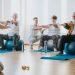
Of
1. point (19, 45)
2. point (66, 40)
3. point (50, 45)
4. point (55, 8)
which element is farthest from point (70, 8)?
point (66, 40)

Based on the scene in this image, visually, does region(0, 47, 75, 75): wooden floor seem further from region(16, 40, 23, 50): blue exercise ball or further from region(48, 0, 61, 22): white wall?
region(48, 0, 61, 22): white wall

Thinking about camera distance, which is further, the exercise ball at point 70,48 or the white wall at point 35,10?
the white wall at point 35,10

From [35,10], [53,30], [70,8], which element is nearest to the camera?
[53,30]

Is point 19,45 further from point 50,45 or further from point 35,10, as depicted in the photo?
point 35,10

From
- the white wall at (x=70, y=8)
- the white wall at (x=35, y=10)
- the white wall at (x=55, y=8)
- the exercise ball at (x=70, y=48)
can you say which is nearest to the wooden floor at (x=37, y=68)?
the exercise ball at (x=70, y=48)

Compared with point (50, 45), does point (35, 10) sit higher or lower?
higher

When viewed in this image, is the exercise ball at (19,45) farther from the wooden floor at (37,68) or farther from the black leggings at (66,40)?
the wooden floor at (37,68)

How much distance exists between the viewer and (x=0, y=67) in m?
3.09

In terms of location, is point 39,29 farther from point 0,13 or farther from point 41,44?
point 0,13

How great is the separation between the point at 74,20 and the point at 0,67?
361 centimetres

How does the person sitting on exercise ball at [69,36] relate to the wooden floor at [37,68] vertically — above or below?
above

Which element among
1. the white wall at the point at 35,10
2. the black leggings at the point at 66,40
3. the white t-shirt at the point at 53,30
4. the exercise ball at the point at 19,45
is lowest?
the exercise ball at the point at 19,45

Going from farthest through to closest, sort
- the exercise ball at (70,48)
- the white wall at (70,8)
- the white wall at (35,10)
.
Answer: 1. the white wall at (35,10)
2. the white wall at (70,8)
3. the exercise ball at (70,48)

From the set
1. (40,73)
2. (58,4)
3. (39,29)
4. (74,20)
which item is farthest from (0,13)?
(40,73)
